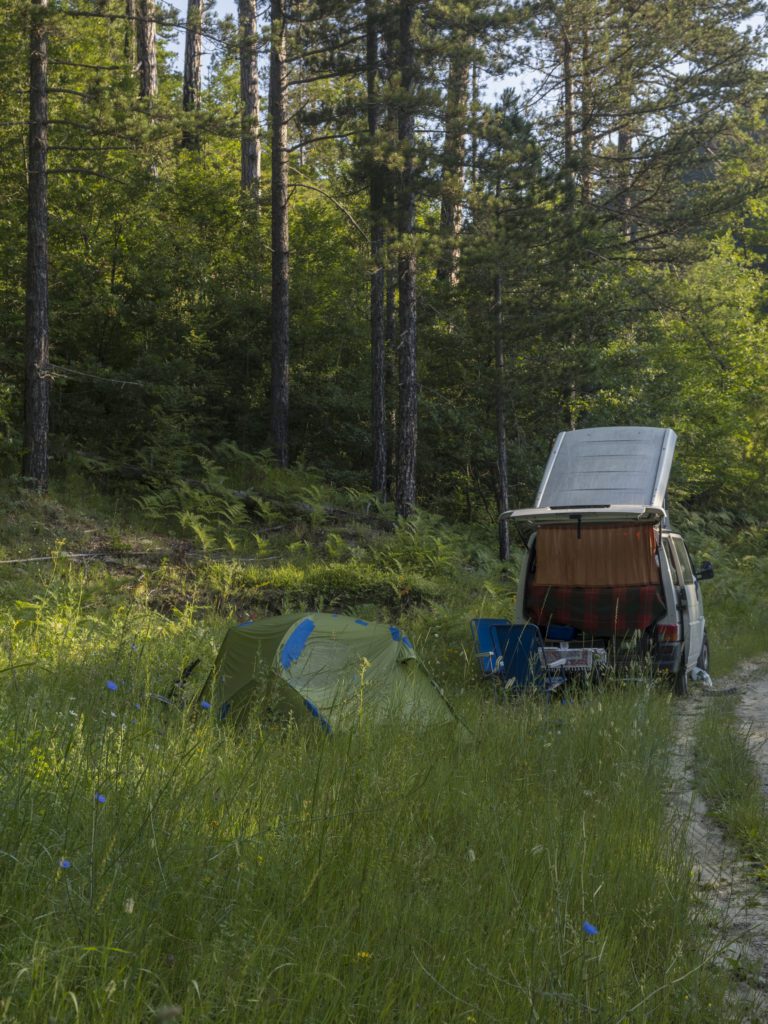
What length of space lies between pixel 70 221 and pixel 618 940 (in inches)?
826

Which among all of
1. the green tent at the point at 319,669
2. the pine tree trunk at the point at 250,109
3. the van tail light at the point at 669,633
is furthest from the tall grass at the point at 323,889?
the pine tree trunk at the point at 250,109

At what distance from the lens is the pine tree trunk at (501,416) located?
21781mm

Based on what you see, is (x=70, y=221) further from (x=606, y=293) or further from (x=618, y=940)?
(x=618, y=940)

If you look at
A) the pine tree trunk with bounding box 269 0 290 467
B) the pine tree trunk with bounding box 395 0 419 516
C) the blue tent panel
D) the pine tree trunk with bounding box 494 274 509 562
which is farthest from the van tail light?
the pine tree trunk with bounding box 269 0 290 467

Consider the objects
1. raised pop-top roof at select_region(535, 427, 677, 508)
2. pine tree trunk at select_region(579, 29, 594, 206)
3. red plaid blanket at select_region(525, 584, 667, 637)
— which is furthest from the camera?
pine tree trunk at select_region(579, 29, 594, 206)

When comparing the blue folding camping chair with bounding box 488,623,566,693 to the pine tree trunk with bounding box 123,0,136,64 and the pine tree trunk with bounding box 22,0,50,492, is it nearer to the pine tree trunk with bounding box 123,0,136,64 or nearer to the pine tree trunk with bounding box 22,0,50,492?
the pine tree trunk with bounding box 22,0,50,492

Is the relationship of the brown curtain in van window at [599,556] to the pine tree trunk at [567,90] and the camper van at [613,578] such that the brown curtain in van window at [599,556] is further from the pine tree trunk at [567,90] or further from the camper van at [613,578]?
the pine tree trunk at [567,90]

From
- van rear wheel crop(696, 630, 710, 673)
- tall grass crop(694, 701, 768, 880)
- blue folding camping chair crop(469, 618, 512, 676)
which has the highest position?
blue folding camping chair crop(469, 618, 512, 676)

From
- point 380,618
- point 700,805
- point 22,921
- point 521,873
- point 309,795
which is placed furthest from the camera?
point 380,618

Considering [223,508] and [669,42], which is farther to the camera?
[669,42]

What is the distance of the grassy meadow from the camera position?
2939 mm

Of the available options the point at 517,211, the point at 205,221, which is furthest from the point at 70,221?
the point at 517,211

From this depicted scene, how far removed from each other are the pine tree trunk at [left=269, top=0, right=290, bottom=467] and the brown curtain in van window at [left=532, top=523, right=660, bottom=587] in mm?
12290

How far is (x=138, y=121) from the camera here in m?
16.9
